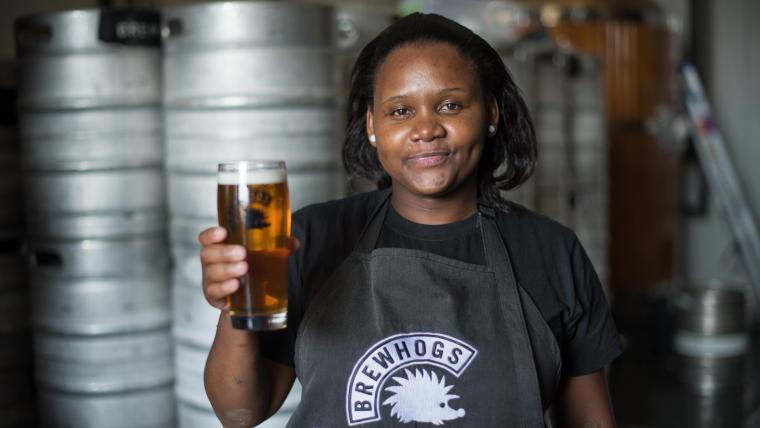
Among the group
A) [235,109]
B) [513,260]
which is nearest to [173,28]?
[235,109]

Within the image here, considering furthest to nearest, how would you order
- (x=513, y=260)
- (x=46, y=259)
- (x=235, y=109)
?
(x=46, y=259)
(x=235, y=109)
(x=513, y=260)

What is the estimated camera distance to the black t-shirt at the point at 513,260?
160 cm

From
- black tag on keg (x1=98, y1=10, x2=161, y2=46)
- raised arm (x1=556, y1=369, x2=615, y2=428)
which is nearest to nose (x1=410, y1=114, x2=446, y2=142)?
raised arm (x1=556, y1=369, x2=615, y2=428)

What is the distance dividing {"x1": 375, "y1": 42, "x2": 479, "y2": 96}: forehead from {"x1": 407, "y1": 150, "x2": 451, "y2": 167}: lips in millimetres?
120

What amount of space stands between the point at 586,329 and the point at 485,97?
1.62ft

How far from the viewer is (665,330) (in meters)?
5.85

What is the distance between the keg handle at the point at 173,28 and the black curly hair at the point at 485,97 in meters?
0.87

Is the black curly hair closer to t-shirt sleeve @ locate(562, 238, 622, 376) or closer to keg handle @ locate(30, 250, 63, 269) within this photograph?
t-shirt sleeve @ locate(562, 238, 622, 376)

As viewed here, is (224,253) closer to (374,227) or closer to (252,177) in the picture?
(252,177)

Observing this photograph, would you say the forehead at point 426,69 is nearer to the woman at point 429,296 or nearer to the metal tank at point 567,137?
the woman at point 429,296

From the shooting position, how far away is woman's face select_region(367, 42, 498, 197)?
154 centimetres

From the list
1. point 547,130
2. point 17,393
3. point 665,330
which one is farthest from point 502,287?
point 665,330

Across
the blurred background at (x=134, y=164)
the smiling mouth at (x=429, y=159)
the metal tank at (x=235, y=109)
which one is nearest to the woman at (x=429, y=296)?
the smiling mouth at (x=429, y=159)

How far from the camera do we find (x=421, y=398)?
1.50 m
